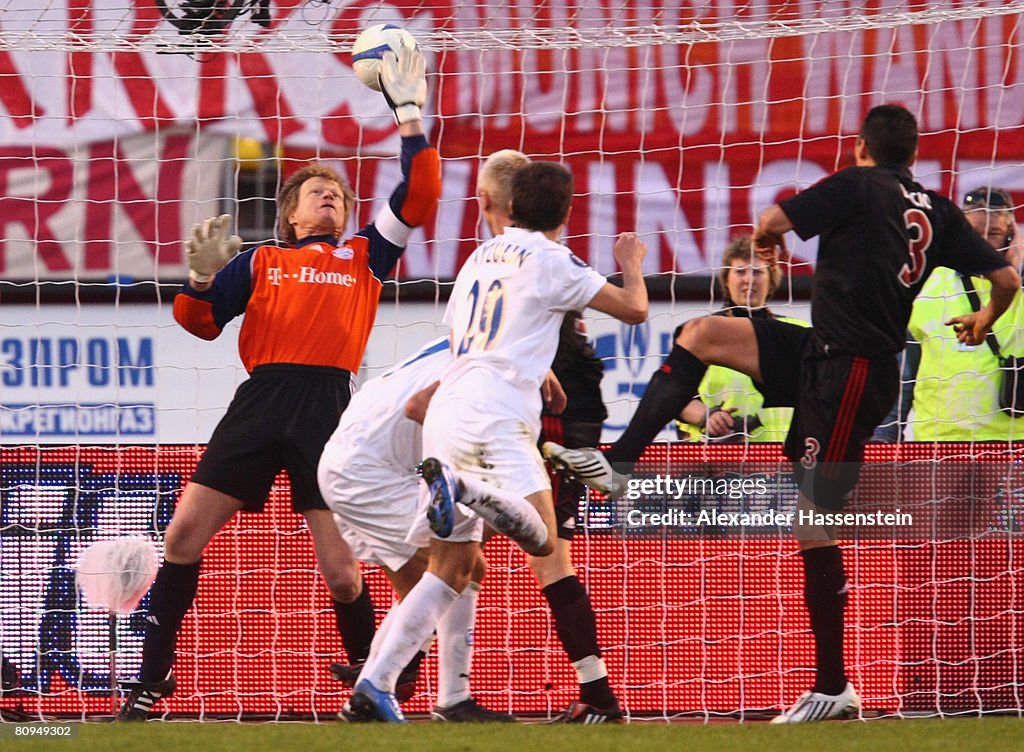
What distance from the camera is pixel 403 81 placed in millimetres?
4781

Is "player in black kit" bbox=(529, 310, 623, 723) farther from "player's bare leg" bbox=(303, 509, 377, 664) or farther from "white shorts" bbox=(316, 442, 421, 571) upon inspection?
"player's bare leg" bbox=(303, 509, 377, 664)

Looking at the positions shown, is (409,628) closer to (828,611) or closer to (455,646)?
(455,646)

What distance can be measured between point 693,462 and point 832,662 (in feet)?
3.22

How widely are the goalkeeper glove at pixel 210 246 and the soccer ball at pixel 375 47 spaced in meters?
0.67

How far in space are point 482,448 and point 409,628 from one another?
1.71 feet

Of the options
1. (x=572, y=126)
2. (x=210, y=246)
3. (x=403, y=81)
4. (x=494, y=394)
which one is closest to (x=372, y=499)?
(x=494, y=394)

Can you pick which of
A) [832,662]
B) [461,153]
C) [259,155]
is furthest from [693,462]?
[259,155]

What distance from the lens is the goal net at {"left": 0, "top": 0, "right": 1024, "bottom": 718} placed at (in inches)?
207

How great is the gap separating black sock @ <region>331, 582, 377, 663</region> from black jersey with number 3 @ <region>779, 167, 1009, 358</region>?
1.67 m

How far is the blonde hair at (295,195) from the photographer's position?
199 inches

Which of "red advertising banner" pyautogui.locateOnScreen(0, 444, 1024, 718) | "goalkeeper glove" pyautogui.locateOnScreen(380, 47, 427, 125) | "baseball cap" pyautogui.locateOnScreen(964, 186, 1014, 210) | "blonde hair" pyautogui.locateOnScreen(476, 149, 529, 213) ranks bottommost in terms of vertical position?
"red advertising banner" pyautogui.locateOnScreen(0, 444, 1024, 718)

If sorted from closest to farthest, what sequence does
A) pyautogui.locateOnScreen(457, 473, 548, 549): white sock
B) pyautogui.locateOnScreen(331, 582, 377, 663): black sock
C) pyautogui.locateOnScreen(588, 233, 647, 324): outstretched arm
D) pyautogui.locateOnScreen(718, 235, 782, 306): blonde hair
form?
pyautogui.locateOnScreen(457, 473, 548, 549): white sock
pyautogui.locateOnScreen(588, 233, 647, 324): outstretched arm
pyautogui.locateOnScreen(331, 582, 377, 663): black sock
pyautogui.locateOnScreen(718, 235, 782, 306): blonde hair

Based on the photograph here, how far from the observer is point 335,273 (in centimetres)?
489

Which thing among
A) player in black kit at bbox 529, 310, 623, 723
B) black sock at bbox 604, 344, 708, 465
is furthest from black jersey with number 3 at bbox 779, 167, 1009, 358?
player in black kit at bbox 529, 310, 623, 723
